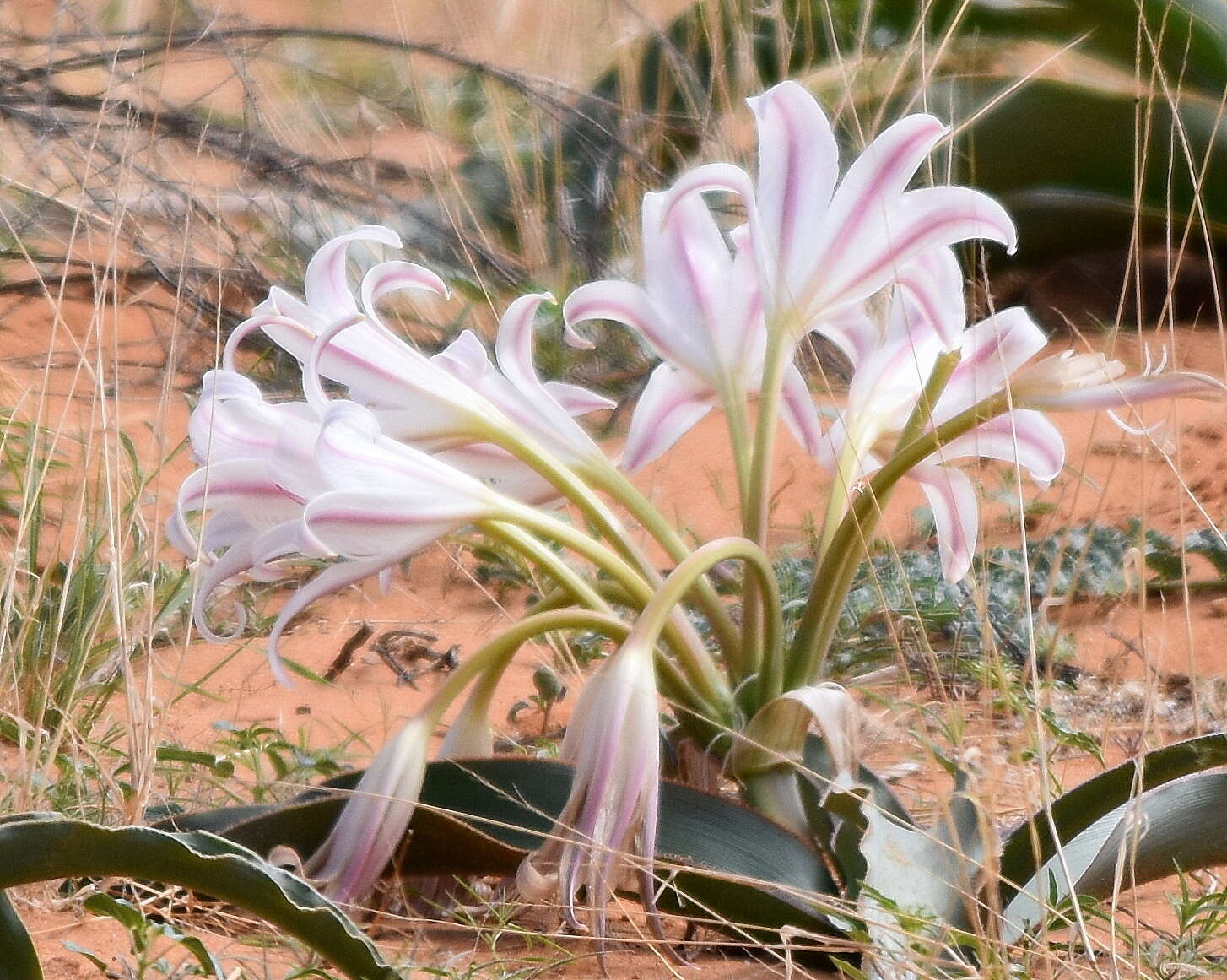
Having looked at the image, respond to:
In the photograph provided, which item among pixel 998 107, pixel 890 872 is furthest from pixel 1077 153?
pixel 890 872

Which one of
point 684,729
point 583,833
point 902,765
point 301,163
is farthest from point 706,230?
point 301,163

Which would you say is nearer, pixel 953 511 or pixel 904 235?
pixel 904 235

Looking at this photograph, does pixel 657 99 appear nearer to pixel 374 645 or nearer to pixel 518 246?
pixel 518 246

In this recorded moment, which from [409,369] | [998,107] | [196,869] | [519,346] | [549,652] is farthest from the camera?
[998,107]

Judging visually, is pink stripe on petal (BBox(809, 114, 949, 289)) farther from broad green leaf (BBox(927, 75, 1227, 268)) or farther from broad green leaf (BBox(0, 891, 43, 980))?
broad green leaf (BBox(927, 75, 1227, 268))

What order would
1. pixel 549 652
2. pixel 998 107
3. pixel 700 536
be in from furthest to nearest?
pixel 998 107 → pixel 700 536 → pixel 549 652

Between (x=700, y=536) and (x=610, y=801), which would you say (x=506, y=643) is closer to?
(x=610, y=801)

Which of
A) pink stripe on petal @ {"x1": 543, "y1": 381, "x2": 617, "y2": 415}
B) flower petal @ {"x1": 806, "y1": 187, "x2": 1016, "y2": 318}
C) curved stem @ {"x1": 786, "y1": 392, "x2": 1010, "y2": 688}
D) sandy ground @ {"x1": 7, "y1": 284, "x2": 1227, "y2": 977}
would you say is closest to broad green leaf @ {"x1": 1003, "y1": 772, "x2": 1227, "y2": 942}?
sandy ground @ {"x1": 7, "y1": 284, "x2": 1227, "y2": 977}
